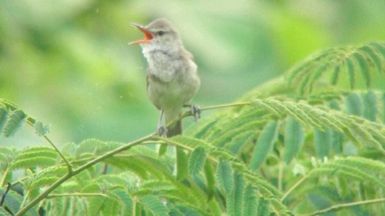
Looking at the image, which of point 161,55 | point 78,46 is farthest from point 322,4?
point 161,55

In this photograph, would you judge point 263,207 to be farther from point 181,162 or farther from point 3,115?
point 3,115

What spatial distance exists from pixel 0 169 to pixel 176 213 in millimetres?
449

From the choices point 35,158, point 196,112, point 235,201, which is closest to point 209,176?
point 235,201

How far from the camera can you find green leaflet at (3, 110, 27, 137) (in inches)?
120

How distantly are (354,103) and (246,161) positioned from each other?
38 centimetres

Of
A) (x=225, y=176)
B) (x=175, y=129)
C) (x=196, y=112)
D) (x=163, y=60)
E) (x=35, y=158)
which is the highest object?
(x=163, y=60)

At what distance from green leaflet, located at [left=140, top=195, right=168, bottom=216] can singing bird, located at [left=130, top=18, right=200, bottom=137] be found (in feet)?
4.25

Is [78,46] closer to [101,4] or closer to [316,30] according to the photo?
[101,4]

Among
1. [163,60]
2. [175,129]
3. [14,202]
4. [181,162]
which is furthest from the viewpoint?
[163,60]

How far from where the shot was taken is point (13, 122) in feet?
10.1

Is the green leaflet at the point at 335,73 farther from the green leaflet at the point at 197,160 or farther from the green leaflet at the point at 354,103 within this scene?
the green leaflet at the point at 197,160

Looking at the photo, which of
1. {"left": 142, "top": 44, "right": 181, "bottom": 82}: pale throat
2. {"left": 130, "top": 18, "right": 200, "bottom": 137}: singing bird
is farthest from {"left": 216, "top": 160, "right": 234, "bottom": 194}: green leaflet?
{"left": 142, "top": 44, "right": 181, "bottom": 82}: pale throat

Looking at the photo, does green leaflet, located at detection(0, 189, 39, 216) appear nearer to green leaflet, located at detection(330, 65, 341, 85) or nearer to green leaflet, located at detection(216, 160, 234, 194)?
green leaflet, located at detection(216, 160, 234, 194)

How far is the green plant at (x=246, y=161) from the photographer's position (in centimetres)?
317
